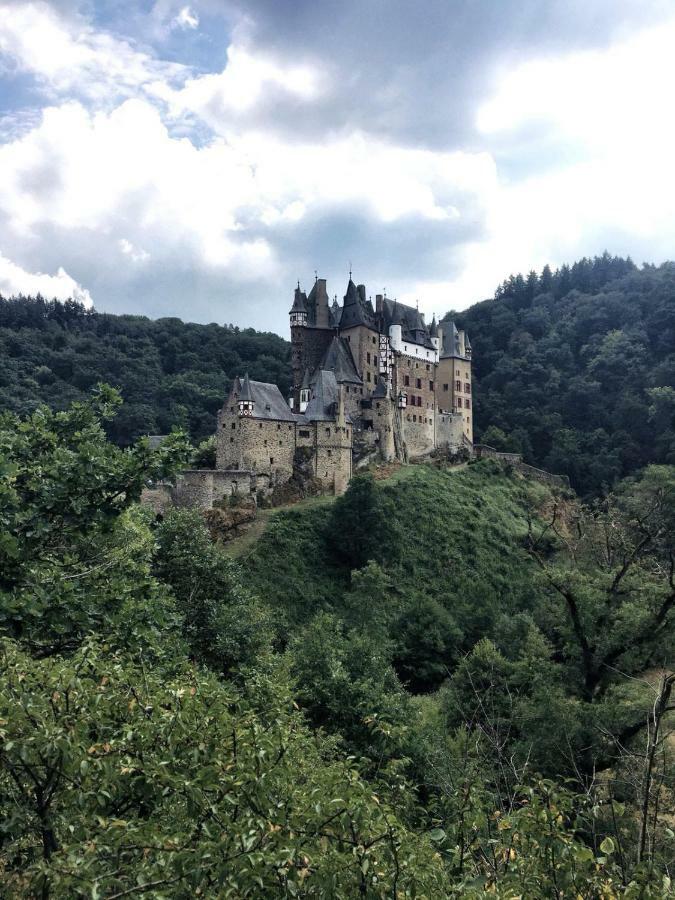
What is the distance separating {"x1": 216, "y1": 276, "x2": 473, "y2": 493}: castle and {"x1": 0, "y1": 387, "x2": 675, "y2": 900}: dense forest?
17018 millimetres

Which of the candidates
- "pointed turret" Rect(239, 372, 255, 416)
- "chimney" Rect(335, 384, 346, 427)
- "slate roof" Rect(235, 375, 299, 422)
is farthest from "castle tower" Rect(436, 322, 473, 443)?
"pointed turret" Rect(239, 372, 255, 416)

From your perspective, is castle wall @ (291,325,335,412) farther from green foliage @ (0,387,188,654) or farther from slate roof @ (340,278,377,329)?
green foliage @ (0,387,188,654)

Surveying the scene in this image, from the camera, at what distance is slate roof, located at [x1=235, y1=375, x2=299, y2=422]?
4559cm

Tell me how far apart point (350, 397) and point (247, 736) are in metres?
46.8

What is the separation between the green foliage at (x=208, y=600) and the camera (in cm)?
2222

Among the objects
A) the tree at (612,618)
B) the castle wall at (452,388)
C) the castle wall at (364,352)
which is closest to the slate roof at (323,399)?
the castle wall at (364,352)

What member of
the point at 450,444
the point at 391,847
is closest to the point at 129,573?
the point at 391,847

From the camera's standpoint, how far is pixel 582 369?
88.4 metres

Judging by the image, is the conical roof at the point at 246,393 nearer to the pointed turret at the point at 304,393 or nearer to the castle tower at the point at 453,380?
the pointed turret at the point at 304,393

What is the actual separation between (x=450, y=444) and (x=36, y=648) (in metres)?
54.6

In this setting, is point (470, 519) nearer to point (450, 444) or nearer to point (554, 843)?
point (450, 444)

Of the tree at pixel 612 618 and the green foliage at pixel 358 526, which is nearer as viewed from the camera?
the tree at pixel 612 618

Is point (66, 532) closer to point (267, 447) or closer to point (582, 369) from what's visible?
point (267, 447)

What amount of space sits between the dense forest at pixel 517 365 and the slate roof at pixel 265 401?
1127 inches
